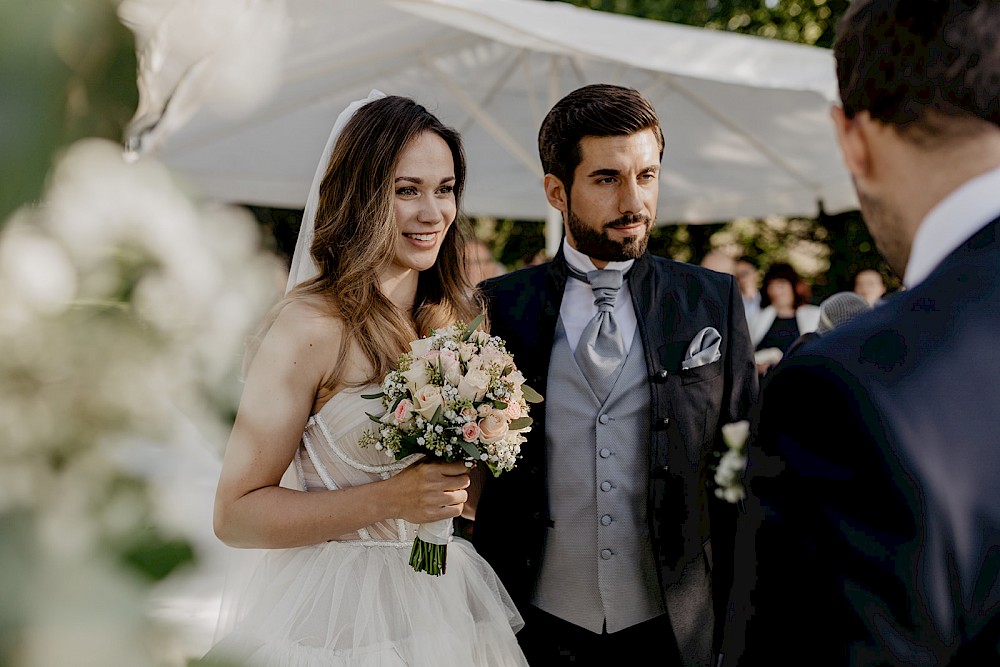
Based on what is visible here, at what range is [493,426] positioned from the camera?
2.15m

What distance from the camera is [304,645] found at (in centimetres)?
218

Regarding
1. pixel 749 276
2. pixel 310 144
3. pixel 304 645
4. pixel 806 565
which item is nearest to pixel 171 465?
pixel 806 565

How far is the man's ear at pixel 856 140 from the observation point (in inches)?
45.7

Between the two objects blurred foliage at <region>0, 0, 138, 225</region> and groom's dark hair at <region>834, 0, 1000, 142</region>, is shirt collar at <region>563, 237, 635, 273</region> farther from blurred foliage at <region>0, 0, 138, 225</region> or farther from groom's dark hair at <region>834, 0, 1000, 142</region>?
blurred foliage at <region>0, 0, 138, 225</region>

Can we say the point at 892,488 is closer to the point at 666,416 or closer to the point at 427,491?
the point at 427,491

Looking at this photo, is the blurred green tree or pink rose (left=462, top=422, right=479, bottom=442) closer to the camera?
pink rose (left=462, top=422, right=479, bottom=442)

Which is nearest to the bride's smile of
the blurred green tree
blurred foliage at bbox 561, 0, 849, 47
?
the blurred green tree

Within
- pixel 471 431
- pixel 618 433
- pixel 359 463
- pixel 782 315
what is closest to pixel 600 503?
pixel 618 433

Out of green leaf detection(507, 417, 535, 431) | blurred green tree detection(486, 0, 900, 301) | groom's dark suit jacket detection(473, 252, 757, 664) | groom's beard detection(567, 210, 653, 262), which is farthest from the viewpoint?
blurred green tree detection(486, 0, 900, 301)

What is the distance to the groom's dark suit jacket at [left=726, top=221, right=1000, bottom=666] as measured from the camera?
1.01m

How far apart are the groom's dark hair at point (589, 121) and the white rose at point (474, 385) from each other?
79 cm

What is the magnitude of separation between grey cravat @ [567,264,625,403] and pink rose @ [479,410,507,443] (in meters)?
0.45

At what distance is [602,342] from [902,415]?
1.55m

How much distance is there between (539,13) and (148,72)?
4.91 m
